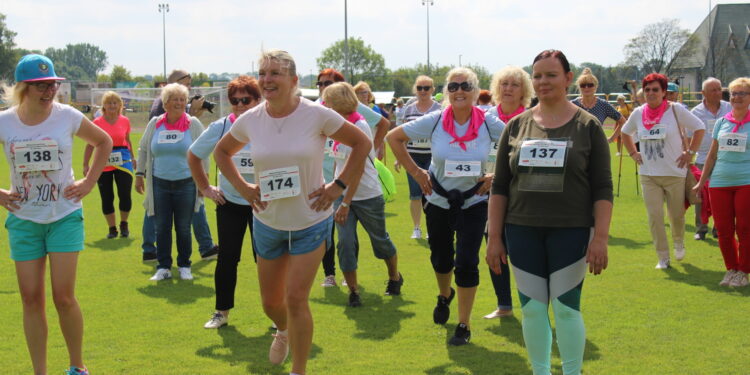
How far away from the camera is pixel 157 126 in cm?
938

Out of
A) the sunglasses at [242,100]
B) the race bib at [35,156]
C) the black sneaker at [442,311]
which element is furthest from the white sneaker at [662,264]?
the race bib at [35,156]

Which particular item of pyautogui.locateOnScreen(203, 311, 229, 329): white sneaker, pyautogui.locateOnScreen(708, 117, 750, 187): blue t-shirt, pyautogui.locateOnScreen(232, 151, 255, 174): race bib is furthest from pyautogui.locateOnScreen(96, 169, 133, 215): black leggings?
pyautogui.locateOnScreen(708, 117, 750, 187): blue t-shirt

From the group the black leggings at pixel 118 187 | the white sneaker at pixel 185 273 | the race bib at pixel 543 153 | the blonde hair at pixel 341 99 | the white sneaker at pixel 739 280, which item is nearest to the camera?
the race bib at pixel 543 153

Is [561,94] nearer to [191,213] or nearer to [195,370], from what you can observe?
[195,370]

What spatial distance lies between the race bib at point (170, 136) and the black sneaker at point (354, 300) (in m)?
2.78

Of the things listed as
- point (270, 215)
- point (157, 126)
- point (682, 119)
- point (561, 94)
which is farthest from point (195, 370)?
point (682, 119)

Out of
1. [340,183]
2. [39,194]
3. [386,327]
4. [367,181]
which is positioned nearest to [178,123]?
[367,181]

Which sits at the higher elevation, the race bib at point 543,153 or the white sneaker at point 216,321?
the race bib at point 543,153

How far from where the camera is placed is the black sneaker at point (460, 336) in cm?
660

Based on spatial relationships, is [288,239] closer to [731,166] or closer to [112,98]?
[731,166]

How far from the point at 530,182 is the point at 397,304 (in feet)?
11.9

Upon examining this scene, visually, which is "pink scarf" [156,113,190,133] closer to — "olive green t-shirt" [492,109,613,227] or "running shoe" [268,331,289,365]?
"running shoe" [268,331,289,365]

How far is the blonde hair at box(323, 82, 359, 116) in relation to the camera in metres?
7.71

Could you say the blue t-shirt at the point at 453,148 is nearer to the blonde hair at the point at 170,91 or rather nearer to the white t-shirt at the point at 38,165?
the white t-shirt at the point at 38,165
